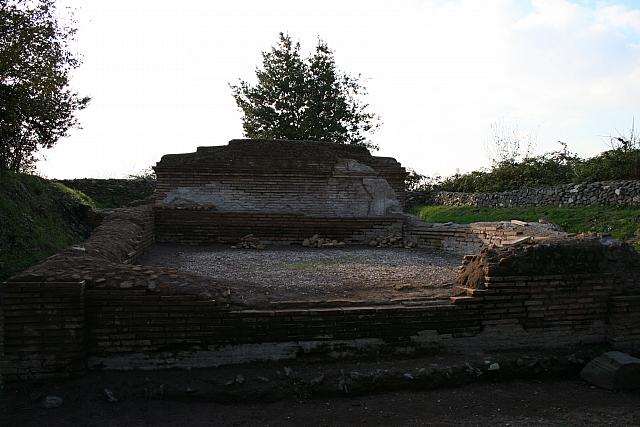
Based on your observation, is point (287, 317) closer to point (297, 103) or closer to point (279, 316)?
point (279, 316)

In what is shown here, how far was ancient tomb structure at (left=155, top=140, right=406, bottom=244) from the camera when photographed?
10.1 meters

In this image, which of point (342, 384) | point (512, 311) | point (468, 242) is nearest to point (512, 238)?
point (468, 242)

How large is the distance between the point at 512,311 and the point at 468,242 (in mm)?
4159

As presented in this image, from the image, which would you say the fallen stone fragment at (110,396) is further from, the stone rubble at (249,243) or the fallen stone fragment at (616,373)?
the stone rubble at (249,243)

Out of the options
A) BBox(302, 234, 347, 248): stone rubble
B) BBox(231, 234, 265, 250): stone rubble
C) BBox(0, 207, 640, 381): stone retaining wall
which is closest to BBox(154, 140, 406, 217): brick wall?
BBox(302, 234, 347, 248): stone rubble

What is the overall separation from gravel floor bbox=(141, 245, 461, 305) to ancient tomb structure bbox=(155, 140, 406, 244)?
0.74 meters

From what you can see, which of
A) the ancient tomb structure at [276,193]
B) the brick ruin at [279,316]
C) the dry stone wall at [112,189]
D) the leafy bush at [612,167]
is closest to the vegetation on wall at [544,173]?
the leafy bush at [612,167]

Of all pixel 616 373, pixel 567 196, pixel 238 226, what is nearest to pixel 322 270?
pixel 616 373

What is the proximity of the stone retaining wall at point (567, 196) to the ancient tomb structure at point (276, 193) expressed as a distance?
4985mm

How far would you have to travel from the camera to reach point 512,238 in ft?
24.6

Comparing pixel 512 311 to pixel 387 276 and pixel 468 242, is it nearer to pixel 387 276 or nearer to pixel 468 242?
pixel 387 276

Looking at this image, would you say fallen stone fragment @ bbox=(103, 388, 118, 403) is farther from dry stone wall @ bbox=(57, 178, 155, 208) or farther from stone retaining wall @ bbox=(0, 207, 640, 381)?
dry stone wall @ bbox=(57, 178, 155, 208)

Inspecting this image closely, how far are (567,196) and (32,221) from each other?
13319 mm

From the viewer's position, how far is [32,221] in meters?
10.7
